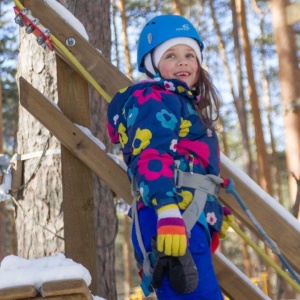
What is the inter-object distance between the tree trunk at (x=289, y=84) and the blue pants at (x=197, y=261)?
6.16 m

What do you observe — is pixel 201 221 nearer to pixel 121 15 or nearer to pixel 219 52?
pixel 121 15

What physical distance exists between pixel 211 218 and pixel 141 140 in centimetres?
38

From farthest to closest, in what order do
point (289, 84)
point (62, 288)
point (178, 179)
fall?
point (289, 84)
point (178, 179)
point (62, 288)

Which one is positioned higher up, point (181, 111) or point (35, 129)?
point (35, 129)

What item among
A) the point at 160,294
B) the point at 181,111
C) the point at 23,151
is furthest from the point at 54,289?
the point at 23,151

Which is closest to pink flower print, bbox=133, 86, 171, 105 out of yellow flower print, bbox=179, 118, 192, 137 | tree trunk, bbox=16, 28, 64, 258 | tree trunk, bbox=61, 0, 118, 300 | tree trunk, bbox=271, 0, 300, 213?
yellow flower print, bbox=179, 118, 192, 137

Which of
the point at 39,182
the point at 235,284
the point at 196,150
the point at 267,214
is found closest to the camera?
the point at 196,150

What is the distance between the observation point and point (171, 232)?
208 cm

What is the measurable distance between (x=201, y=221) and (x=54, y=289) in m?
0.71

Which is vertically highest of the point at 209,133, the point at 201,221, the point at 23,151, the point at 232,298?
the point at 23,151

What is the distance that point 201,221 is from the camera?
7.55 ft

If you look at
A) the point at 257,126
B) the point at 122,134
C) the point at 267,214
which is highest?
the point at 257,126

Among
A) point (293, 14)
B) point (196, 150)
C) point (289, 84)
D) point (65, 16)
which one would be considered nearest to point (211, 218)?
point (196, 150)

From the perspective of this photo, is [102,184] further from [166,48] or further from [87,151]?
[166,48]
